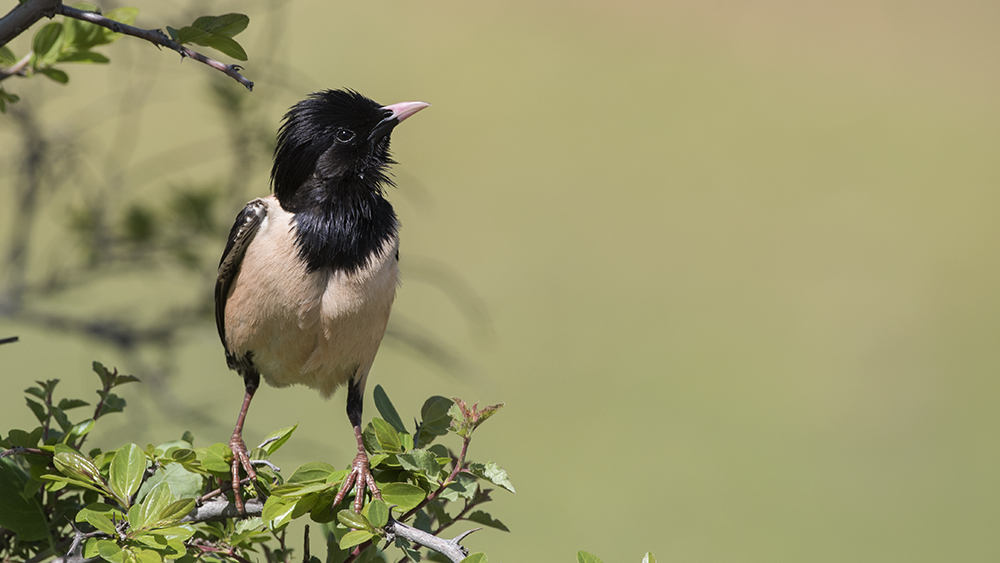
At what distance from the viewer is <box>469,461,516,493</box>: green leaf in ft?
5.53

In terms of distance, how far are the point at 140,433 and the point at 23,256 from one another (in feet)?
2.84

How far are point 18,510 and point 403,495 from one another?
2.89 ft

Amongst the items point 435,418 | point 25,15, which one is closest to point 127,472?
point 435,418

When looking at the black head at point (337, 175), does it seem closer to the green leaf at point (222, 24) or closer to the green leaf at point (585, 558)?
the green leaf at point (222, 24)

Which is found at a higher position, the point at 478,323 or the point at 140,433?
the point at 478,323

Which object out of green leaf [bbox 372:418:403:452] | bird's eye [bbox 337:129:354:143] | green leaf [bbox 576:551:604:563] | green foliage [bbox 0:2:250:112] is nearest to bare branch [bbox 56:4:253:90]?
green foliage [bbox 0:2:250:112]

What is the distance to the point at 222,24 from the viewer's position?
1.69 metres

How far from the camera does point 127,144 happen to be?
21.5 ft

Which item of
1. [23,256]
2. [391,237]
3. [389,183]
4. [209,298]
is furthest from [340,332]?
[23,256]

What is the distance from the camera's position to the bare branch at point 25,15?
4.93 feet

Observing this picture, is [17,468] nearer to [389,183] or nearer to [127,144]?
[389,183]

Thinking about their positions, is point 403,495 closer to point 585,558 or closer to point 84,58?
point 585,558

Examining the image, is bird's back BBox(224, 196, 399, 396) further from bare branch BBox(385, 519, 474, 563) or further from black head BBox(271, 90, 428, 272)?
bare branch BBox(385, 519, 474, 563)

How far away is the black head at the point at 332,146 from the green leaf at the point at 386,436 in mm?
937
